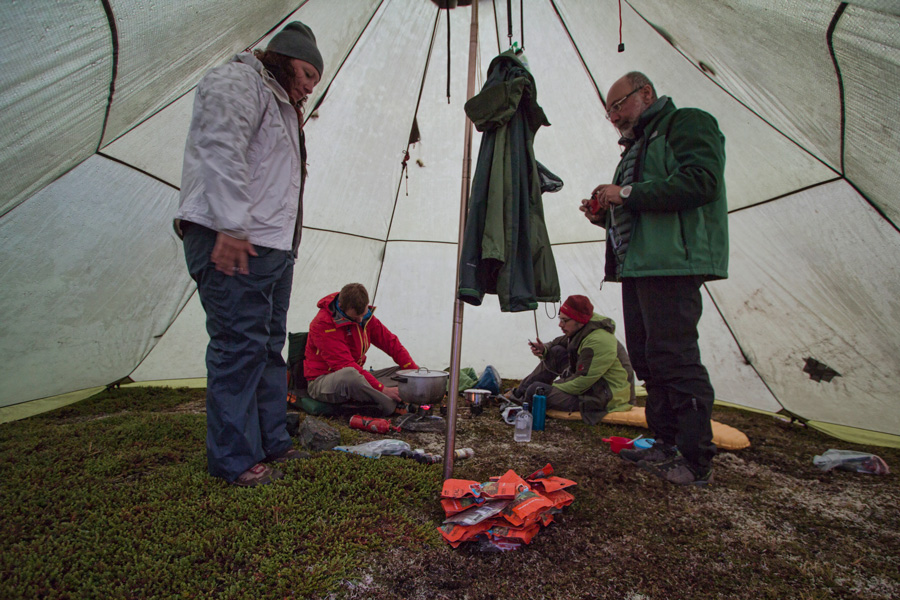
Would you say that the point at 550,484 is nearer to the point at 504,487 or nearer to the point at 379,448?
the point at 504,487

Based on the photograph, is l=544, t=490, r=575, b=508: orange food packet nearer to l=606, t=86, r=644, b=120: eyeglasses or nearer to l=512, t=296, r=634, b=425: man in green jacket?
l=512, t=296, r=634, b=425: man in green jacket

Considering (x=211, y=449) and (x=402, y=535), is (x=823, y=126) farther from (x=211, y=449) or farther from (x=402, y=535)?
(x=211, y=449)

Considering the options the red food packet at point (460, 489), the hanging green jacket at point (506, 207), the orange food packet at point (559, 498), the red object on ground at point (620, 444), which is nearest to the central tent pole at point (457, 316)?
the hanging green jacket at point (506, 207)

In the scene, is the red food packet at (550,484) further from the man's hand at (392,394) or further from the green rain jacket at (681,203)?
the man's hand at (392,394)

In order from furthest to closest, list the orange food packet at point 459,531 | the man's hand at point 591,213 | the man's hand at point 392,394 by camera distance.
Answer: the man's hand at point 392,394 → the man's hand at point 591,213 → the orange food packet at point 459,531

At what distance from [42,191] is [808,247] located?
4.91m

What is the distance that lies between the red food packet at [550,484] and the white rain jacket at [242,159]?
1514 mm

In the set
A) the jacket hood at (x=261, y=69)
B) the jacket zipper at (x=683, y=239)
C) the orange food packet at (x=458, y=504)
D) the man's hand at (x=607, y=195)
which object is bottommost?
the orange food packet at (x=458, y=504)

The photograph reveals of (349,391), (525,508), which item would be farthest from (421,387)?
(525,508)

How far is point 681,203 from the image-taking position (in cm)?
199

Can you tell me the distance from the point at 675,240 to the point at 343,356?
2.55 m

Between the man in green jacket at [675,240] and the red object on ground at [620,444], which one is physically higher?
the man in green jacket at [675,240]

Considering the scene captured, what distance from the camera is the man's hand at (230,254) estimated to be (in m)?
1.64

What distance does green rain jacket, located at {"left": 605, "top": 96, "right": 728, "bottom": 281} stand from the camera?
6.46 feet
